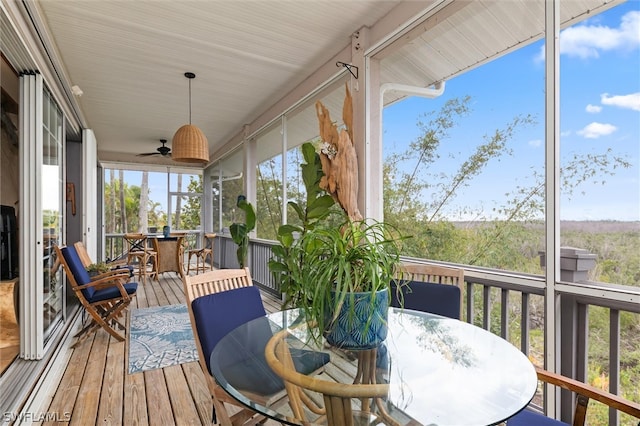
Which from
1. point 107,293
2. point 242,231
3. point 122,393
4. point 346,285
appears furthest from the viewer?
point 242,231

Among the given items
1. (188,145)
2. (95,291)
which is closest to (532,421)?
(95,291)

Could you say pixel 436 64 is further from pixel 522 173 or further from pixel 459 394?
pixel 459 394

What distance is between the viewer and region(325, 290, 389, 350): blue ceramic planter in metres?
1.12

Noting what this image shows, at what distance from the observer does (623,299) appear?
1.45 m

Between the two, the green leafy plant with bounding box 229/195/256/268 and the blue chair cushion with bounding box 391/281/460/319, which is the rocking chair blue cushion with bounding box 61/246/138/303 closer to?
the green leafy plant with bounding box 229/195/256/268

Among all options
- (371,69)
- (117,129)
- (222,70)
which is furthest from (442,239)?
(117,129)

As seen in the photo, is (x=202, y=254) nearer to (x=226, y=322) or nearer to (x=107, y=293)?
(x=107, y=293)

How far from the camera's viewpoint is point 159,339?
310 centimetres

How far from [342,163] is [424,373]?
2.04 meters

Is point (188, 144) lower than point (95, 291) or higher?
higher

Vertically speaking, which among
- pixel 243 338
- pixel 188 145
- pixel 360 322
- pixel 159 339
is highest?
pixel 188 145

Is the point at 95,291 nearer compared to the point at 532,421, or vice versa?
the point at 532,421

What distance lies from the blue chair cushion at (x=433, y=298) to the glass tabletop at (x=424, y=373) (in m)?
0.22

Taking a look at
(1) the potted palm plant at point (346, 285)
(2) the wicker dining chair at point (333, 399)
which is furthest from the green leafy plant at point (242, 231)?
(2) the wicker dining chair at point (333, 399)
